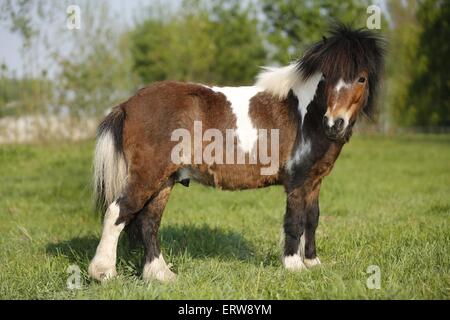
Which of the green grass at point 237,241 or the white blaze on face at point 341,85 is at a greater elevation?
the white blaze on face at point 341,85

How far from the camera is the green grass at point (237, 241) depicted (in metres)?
3.95

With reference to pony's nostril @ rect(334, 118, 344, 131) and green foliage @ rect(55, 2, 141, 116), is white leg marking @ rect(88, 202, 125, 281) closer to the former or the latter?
pony's nostril @ rect(334, 118, 344, 131)

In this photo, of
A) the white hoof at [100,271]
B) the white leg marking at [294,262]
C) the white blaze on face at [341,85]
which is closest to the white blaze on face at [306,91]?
the white blaze on face at [341,85]

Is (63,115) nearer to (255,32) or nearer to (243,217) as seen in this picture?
(243,217)

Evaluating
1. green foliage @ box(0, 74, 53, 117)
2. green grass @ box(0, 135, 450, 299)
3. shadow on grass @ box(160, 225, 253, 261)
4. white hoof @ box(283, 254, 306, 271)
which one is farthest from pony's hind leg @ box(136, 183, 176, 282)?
green foliage @ box(0, 74, 53, 117)

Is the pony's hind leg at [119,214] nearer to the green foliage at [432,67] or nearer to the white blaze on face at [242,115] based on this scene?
the white blaze on face at [242,115]

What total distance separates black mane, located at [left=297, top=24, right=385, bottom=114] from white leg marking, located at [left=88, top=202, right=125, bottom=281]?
2.16 metres

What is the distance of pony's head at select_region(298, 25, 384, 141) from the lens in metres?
4.36

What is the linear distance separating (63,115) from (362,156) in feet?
30.5

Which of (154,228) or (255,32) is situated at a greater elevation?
(255,32)

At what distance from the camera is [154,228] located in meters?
4.84

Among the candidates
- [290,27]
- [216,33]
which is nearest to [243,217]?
[290,27]

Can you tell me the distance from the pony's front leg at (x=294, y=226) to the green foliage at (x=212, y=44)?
20.1m

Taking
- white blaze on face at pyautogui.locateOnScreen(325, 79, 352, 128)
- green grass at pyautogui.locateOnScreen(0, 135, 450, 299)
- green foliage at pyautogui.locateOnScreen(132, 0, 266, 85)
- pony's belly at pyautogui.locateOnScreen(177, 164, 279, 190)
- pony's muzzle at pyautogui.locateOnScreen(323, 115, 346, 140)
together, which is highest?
green foliage at pyautogui.locateOnScreen(132, 0, 266, 85)
